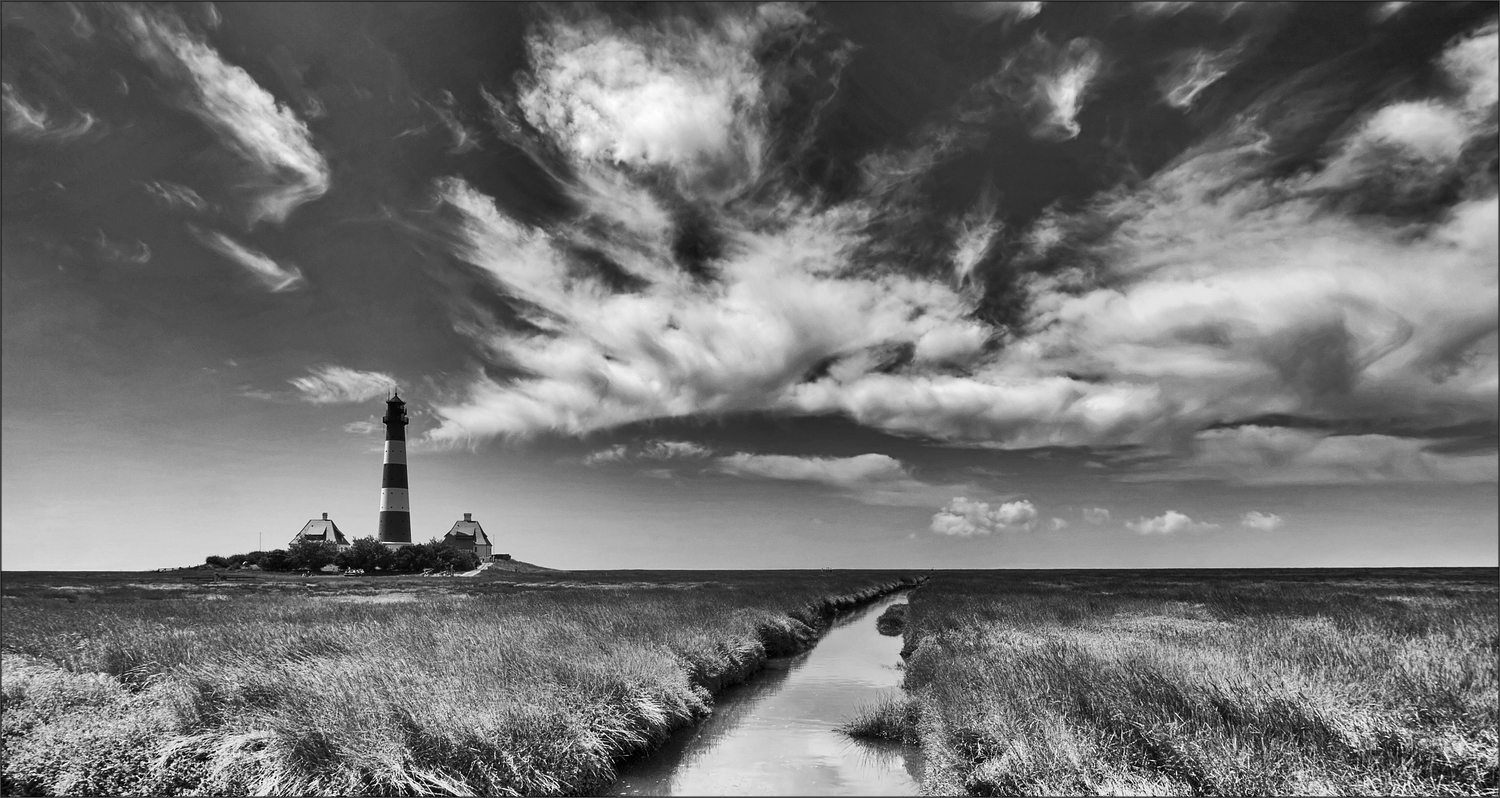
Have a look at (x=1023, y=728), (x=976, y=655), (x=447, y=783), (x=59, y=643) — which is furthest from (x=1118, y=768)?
(x=59, y=643)

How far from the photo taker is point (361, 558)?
79.9 meters

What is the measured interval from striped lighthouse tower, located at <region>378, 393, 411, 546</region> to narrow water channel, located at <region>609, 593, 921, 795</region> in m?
73.4

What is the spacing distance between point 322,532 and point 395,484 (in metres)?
27.3

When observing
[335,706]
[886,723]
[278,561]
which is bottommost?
[278,561]

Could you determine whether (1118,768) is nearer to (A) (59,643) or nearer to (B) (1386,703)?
(B) (1386,703)

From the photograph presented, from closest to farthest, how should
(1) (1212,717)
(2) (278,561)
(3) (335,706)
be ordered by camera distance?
(1) (1212,717) < (3) (335,706) < (2) (278,561)

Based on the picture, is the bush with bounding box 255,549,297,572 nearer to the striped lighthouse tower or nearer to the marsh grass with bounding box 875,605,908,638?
the striped lighthouse tower

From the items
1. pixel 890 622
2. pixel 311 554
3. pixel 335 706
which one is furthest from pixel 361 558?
pixel 335 706

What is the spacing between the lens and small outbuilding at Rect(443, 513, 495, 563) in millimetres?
106250

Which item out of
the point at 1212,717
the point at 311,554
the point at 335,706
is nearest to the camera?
the point at 1212,717

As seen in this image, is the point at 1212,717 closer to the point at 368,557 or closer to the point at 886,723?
the point at 886,723

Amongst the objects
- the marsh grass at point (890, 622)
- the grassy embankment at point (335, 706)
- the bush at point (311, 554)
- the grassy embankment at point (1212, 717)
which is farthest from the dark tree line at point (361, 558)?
the grassy embankment at point (1212, 717)

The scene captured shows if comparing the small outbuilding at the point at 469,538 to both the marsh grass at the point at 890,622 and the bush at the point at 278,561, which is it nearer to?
the bush at the point at 278,561

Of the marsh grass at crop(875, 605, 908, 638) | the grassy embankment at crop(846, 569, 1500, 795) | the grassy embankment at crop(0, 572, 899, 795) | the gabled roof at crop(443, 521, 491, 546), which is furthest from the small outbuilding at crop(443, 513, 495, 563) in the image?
the grassy embankment at crop(846, 569, 1500, 795)
